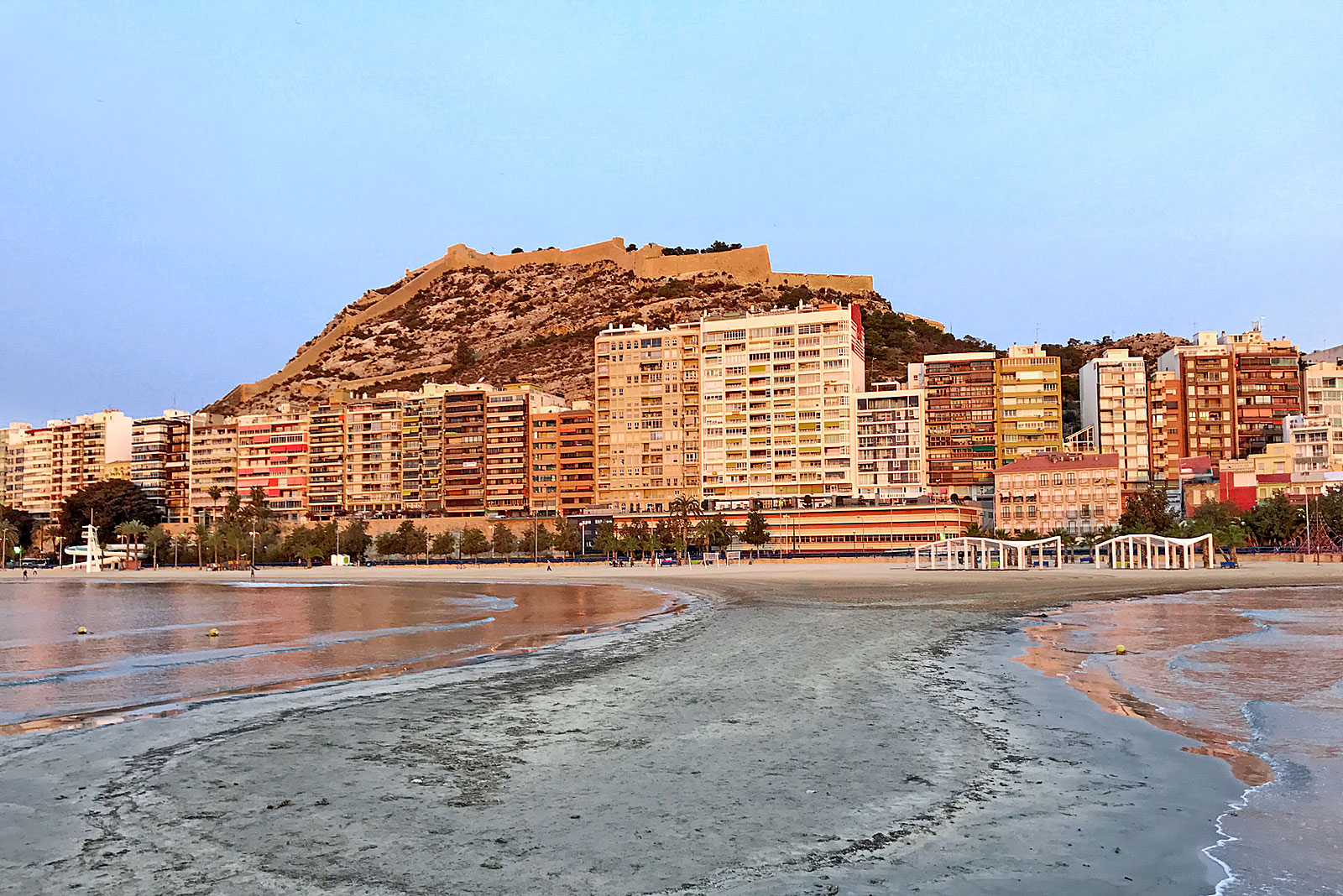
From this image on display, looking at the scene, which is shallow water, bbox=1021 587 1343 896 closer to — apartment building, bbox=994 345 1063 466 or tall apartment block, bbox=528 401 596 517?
apartment building, bbox=994 345 1063 466

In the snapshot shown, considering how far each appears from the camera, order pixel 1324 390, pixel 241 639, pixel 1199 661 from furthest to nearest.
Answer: pixel 1324 390 < pixel 241 639 < pixel 1199 661

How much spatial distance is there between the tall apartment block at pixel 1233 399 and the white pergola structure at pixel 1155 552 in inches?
1858

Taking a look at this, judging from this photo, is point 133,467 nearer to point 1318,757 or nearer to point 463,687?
point 463,687

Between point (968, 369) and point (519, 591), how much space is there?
89209 millimetres

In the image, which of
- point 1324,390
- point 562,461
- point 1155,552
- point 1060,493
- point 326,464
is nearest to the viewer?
point 1155,552

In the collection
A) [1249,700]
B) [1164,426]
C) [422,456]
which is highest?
[1164,426]

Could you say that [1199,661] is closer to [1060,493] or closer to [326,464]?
[1060,493]

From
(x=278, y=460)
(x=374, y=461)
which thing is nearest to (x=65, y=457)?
(x=278, y=460)

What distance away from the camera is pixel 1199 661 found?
20.8 m

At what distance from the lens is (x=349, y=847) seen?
8352 mm

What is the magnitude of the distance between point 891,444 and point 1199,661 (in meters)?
112

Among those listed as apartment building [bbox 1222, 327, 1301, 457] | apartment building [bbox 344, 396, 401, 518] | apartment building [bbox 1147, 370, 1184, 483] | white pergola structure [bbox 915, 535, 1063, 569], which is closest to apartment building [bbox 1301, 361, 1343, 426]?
apartment building [bbox 1222, 327, 1301, 457]

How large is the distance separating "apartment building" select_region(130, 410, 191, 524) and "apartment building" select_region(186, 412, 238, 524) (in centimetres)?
274

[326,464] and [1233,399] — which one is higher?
[1233,399]
